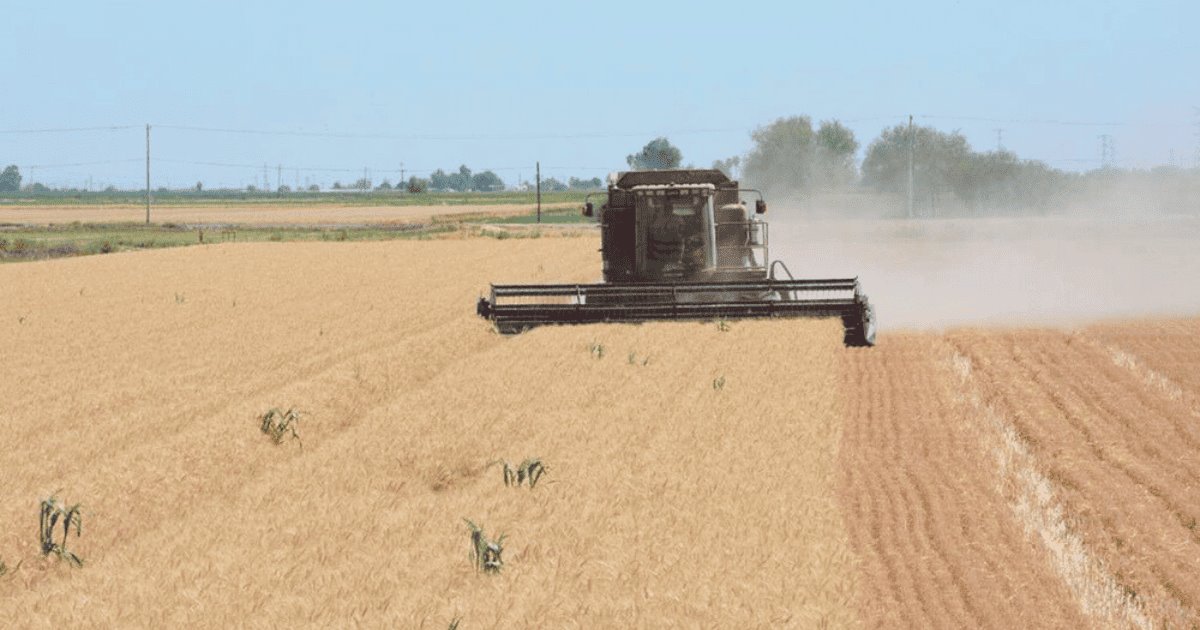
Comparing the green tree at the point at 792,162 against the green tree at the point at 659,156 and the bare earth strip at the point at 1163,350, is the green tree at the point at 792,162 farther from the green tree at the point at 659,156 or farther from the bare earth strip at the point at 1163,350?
the bare earth strip at the point at 1163,350

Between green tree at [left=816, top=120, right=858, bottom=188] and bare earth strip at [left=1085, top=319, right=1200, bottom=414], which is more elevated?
green tree at [left=816, top=120, right=858, bottom=188]

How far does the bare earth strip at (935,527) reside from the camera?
851cm

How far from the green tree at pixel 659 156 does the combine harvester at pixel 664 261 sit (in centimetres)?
9413

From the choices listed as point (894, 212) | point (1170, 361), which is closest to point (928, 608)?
point (1170, 361)

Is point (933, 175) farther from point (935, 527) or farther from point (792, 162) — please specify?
point (935, 527)

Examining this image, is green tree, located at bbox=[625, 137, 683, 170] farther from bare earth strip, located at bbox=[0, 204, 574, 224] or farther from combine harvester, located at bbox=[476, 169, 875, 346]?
combine harvester, located at bbox=[476, 169, 875, 346]

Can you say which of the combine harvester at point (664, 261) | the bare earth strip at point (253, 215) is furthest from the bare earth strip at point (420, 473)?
the bare earth strip at point (253, 215)

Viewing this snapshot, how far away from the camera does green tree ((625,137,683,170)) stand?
126244 mm

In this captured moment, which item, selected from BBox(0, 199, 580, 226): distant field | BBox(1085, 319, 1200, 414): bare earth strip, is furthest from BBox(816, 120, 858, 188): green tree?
BBox(1085, 319, 1200, 414): bare earth strip

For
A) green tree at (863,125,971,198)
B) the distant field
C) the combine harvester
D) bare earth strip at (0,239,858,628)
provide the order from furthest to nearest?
1. green tree at (863,125,971,198)
2. the distant field
3. the combine harvester
4. bare earth strip at (0,239,858,628)

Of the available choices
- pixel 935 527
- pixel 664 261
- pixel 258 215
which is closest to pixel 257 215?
pixel 258 215

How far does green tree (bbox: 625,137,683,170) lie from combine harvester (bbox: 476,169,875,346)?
309 ft

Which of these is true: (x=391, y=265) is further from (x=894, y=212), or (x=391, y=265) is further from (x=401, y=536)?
(x=894, y=212)

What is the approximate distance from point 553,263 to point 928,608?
34.4 metres
